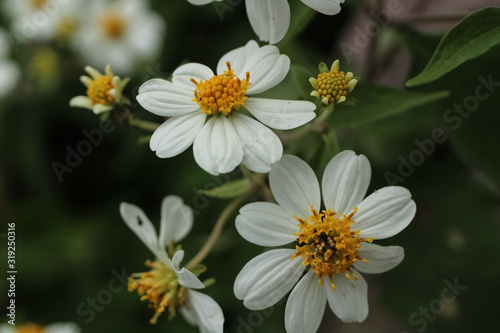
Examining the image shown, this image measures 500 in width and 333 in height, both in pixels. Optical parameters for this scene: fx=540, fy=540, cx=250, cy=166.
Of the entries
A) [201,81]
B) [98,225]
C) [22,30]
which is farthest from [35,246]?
[201,81]

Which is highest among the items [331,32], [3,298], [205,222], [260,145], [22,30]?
[260,145]

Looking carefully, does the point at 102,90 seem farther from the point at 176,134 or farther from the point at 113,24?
the point at 113,24

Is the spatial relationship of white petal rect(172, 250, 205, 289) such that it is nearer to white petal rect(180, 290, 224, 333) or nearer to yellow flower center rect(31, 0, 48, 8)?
white petal rect(180, 290, 224, 333)

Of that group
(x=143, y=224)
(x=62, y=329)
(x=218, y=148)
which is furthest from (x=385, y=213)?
(x=62, y=329)

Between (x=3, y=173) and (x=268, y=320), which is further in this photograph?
(x=3, y=173)

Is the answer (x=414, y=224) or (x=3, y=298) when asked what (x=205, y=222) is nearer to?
(x=414, y=224)

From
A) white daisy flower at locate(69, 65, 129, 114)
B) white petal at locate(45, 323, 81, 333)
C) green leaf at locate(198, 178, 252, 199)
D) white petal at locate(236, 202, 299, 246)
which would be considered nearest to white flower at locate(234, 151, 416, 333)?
white petal at locate(236, 202, 299, 246)

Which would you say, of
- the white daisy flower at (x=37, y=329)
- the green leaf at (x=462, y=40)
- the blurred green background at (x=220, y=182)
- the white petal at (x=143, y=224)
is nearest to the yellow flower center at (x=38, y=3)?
the blurred green background at (x=220, y=182)
